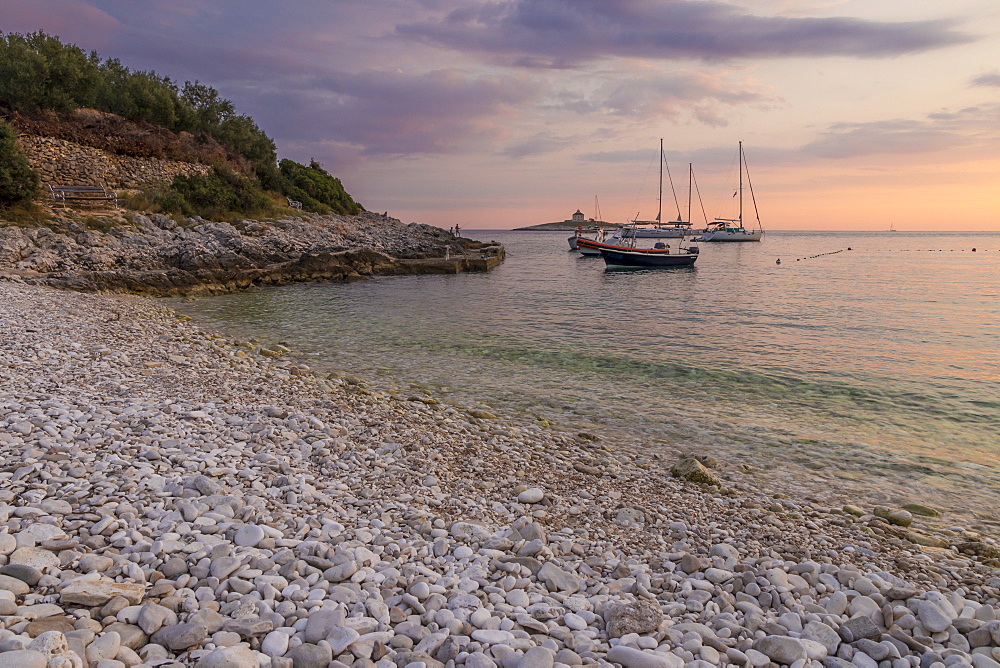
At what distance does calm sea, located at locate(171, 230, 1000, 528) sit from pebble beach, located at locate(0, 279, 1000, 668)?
1595 mm

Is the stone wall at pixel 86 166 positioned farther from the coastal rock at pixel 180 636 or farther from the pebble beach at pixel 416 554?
the coastal rock at pixel 180 636

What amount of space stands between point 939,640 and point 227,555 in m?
5.26

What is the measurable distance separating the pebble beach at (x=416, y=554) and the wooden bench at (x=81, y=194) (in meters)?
27.4

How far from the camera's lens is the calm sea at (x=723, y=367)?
839cm

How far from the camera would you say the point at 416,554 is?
463 centimetres

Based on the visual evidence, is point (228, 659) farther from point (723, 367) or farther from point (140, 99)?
point (140, 99)

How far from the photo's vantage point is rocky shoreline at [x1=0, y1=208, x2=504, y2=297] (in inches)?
886

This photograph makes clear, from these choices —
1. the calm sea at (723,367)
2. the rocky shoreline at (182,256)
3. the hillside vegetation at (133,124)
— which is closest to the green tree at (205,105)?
the hillside vegetation at (133,124)

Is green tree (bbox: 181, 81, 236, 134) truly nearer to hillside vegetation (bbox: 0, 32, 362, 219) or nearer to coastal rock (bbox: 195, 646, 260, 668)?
hillside vegetation (bbox: 0, 32, 362, 219)

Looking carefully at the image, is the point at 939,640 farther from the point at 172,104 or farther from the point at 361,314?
the point at 172,104

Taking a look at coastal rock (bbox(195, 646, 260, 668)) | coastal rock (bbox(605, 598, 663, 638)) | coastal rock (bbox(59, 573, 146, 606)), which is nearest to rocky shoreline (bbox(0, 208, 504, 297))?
coastal rock (bbox(59, 573, 146, 606))

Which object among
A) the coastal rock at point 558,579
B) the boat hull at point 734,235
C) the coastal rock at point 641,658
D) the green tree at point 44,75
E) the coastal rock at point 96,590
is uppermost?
the green tree at point 44,75

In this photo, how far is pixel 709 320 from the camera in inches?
864

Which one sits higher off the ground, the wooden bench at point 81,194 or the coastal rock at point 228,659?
→ the wooden bench at point 81,194
